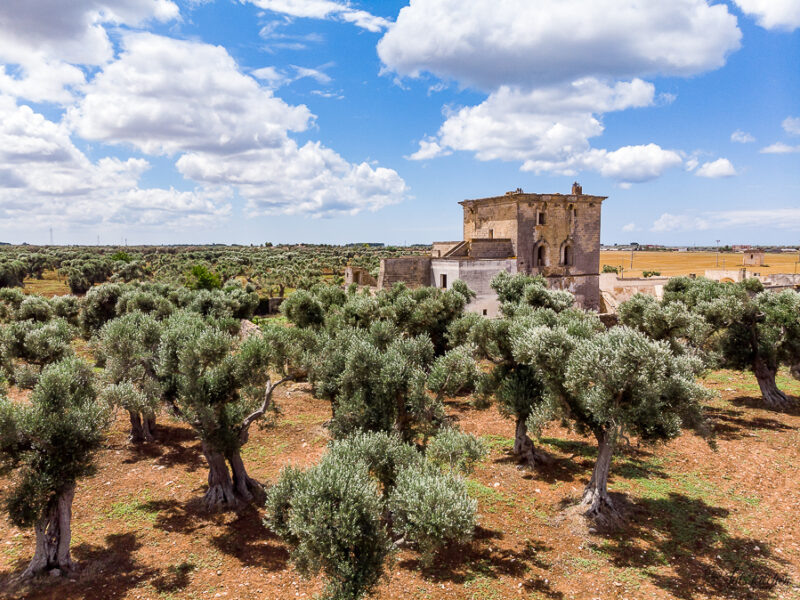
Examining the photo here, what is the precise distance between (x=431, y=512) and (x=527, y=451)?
9.16 m

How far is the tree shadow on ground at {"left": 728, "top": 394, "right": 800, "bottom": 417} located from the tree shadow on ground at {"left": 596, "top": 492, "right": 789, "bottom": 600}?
1180cm

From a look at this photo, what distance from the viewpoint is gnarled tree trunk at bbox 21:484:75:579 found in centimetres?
1106

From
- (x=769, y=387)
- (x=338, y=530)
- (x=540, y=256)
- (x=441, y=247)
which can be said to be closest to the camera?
(x=338, y=530)

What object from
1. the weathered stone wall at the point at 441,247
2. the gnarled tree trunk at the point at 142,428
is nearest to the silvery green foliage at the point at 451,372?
the gnarled tree trunk at the point at 142,428

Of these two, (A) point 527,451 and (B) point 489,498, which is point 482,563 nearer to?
(B) point 489,498

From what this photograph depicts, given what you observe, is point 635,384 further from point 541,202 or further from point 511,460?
point 541,202

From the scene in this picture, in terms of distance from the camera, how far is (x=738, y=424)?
20.8 m

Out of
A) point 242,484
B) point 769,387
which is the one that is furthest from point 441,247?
point 242,484

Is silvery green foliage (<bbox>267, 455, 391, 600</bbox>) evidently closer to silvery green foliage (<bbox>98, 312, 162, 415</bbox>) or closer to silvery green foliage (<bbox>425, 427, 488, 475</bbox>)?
silvery green foliage (<bbox>425, 427, 488, 475</bbox>)

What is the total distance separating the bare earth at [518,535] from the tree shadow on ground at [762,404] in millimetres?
2991

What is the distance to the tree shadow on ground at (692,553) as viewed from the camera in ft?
35.0

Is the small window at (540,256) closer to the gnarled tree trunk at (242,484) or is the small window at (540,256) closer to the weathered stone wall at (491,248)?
the weathered stone wall at (491,248)

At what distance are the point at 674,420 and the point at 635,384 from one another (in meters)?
1.21

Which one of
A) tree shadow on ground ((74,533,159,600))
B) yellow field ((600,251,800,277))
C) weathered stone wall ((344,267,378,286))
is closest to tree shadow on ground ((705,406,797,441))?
tree shadow on ground ((74,533,159,600))
